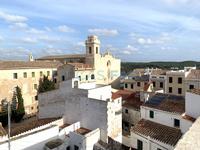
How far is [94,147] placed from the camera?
21.6m

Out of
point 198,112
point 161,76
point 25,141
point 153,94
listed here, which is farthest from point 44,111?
point 161,76

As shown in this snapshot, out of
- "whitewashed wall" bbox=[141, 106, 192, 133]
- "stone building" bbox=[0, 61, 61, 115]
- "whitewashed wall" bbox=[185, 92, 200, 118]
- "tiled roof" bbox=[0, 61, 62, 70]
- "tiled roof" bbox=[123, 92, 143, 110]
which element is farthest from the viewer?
"tiled roof" bbox=[0, 61, 62, 70]

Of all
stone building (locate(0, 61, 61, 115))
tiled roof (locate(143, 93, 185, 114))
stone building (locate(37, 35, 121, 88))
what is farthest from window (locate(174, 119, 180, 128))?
stone building (locate(0, 61, 61, 115))

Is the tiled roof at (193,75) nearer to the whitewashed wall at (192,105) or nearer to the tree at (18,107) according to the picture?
the whitewashed wall at (192,105)

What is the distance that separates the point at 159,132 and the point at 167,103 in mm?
4048

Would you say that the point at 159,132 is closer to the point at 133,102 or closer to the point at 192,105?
the point at 192,105

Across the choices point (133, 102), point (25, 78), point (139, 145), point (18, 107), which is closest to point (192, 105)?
point (139, 145)

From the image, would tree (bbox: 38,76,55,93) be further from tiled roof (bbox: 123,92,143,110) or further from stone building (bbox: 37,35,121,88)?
tiled roof (bbox: 123,92,143,110)

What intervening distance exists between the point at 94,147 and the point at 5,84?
78.7 ft

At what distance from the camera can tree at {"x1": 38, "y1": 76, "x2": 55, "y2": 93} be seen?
44.0 metres

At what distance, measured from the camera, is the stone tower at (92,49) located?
161ft

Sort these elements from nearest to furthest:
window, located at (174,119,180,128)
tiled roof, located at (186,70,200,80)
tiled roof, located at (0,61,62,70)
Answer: window, located at (174,119,180,128) → tiled roof, located at (186,70,200,80) → tiled roof, located at (0,61,62,70)

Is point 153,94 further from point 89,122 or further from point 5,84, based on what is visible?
point 5,84

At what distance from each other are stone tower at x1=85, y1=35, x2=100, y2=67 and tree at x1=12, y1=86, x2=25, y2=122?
628 inches
